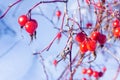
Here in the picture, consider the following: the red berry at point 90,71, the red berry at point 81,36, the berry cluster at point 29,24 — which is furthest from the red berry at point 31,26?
the red berry at point 90,71

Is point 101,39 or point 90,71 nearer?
point 101,39

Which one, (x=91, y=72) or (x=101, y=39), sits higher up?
(x=101, y=39)

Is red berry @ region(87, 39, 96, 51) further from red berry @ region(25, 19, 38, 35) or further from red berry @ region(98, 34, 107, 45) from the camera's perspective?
red berry @ region(25, 19, 38, 35)

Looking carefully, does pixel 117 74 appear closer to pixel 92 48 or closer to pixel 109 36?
pixel 109 36

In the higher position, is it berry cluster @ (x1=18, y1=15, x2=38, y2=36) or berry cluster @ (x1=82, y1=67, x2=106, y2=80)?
berry cluster @ (x1=18, y1=15, x2=38, y2=36)

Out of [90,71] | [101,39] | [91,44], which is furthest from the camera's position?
[90,71]

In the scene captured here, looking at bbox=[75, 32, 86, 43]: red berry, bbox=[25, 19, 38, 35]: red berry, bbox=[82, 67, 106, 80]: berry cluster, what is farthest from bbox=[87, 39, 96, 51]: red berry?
bbox=[82, 67, 106, 80]: berry cluster

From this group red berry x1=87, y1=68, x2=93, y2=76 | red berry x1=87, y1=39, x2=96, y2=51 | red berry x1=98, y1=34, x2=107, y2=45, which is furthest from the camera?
red berry x1=87, y1=68, x2=93, y2=76

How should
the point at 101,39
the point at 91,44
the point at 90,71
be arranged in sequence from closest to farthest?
the point at 91,44, the point at 101,39, the point at 90,71

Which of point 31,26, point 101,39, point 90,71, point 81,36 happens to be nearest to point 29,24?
point 31,26

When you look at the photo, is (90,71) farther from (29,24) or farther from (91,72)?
(29,24)

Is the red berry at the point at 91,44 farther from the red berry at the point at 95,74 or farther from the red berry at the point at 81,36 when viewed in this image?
the red berry at the point at 95,74
